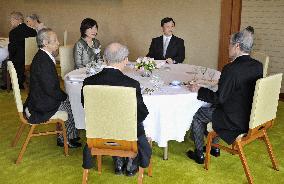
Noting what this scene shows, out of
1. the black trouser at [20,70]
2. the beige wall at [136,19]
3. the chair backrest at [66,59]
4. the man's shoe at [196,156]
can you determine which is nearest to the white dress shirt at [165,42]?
the chair backrest at [66,59]

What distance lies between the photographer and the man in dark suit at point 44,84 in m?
3.47

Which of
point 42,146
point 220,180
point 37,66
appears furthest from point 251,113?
point 42,146

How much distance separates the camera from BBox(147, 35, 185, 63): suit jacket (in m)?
4.97

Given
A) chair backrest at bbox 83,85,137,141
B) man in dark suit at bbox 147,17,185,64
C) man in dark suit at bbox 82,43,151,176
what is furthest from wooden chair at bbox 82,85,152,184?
man in dark suit at bbox 147,17,185,64

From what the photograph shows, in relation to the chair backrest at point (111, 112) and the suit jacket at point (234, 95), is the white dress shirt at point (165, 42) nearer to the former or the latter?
the suit jacket at point (234, 95)

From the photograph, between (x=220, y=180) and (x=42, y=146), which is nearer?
(x=220, y=180)

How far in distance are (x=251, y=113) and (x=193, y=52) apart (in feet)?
11.5

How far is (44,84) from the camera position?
137 inches

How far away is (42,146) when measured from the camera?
159 inches

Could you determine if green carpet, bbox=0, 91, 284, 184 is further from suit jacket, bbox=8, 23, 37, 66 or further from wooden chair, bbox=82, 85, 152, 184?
suit jacket, bbox=8, 23, 37, 66

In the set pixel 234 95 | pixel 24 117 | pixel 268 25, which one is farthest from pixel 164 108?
pixel 268 25

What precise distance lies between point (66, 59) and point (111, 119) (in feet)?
6.49

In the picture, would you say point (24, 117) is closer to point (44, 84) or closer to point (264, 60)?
point (44, 84)

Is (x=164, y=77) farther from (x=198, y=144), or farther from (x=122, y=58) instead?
(x=122, y=58)
